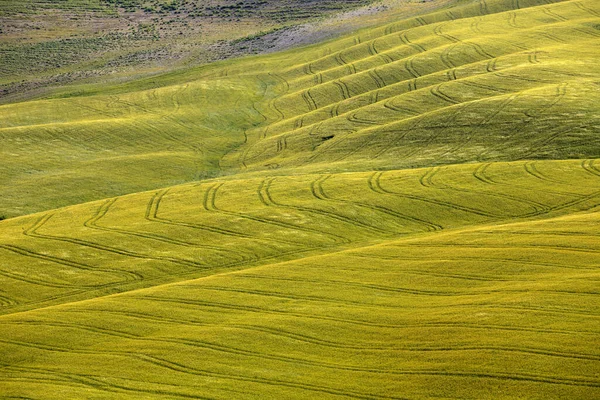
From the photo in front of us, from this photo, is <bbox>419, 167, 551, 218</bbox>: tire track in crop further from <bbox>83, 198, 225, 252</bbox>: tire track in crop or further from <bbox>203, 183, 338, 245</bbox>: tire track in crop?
<bbox>83, 198, 225, 252</bbox>: tire track in crop

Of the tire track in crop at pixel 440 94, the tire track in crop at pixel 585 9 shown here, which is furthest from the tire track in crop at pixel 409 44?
the tire track in crop at pixel 585 9

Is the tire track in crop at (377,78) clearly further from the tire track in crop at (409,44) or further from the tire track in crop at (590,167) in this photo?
the tire track in crop at (590,167)

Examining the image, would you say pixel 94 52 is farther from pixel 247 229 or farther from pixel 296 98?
pixel 247 229

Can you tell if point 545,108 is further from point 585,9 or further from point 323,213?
point 585,9

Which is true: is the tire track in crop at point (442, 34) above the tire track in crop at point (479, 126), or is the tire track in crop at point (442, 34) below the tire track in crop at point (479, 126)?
above

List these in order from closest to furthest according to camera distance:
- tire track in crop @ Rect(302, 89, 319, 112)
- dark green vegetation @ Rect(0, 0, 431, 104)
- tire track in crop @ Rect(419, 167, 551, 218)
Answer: tire track in crop @ Rect(419, 167, 551, 218), tire track in crop @ Rect(302, 89, 319, 112), dark green vegetation @ Rect(0, 0, 431, 104)

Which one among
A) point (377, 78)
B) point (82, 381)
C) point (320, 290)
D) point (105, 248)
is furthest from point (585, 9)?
point (82, 381)

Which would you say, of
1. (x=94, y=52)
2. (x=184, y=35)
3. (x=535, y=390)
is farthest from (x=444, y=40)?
(x=535, y=390)

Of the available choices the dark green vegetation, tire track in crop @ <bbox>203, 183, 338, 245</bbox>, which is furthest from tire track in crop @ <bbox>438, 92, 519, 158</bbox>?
the dark green vegetation
